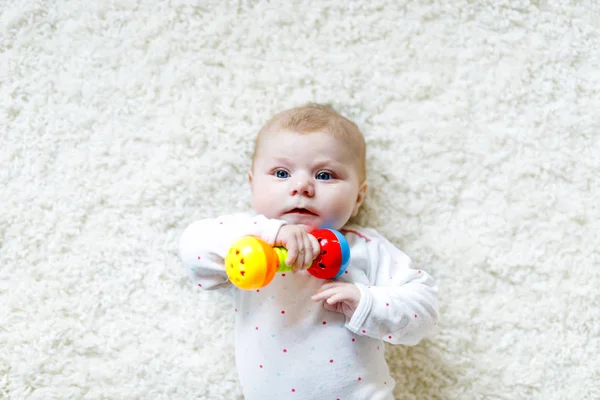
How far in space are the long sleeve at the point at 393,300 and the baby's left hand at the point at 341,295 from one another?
13 mm

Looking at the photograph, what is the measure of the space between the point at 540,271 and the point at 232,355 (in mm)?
687

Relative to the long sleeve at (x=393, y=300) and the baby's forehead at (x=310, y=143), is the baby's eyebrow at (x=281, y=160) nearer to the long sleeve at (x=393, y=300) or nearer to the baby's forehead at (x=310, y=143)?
the baby's forehead at (x=310, y=143)

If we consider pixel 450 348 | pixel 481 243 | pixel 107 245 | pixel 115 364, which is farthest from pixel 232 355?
pixel 481 243

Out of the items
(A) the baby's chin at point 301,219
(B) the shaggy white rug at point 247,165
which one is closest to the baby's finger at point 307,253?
(A) the baby's chin at point 301,219

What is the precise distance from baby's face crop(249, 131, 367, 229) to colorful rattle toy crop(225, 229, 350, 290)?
0.29ft

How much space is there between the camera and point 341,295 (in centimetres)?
111

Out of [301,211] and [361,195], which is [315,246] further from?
[361,195]

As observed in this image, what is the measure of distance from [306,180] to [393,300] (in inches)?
10.6

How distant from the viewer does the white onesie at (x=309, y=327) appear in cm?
114

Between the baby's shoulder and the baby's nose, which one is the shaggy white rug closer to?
the baby's shoulder

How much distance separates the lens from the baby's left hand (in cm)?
111

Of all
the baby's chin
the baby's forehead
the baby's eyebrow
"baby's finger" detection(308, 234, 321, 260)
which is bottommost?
the baby's chin

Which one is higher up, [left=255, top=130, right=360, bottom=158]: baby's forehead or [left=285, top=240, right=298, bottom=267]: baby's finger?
[left=255, top=130, right=360, bottom=158]: baby's forehead

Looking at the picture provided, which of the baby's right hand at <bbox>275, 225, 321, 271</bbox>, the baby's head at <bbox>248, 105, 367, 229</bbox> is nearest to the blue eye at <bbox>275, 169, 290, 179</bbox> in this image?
the baby's head at <bbox>248, 105, 367, 229</bbox>
